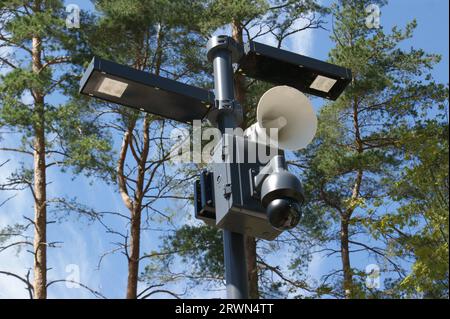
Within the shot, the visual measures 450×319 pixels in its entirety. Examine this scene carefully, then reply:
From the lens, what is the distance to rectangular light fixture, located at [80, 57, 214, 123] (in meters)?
3.62

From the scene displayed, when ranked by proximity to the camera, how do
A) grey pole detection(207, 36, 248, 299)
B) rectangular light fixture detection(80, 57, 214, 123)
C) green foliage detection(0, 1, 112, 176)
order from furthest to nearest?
green foliage detection(0, 1, 112, 176) → rectangular light fixture detection(80, 57, 214, 123) → grey pole detection(207, 36, 248, 299)

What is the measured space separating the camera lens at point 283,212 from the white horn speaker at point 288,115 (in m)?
0.60

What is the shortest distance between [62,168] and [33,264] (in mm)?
1716

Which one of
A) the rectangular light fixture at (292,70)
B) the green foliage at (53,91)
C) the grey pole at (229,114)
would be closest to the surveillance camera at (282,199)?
the grey pole at (229,114)

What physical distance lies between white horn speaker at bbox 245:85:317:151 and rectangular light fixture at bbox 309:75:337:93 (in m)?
0.25

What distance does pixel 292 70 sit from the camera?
3918 mm

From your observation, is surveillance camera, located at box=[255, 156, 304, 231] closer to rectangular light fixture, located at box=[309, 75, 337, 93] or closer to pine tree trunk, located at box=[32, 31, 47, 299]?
rectangular light fixture, located at box=[309, 75, 337, 93]

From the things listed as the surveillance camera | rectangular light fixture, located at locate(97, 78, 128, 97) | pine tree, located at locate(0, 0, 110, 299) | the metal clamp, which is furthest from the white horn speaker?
pine tree, located at locate(0, 0, 110, 299)

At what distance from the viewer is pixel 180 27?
14352 mm

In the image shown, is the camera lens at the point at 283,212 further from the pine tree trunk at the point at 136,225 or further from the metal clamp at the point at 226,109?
the pine tree trunk at the point at 136,225

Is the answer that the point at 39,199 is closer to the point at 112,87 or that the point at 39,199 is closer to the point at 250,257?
the point at 250,257

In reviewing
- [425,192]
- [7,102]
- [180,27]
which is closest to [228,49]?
[425,192]

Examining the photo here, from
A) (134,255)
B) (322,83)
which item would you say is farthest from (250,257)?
(322,83)
